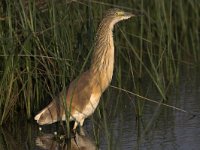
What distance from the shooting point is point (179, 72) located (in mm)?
10945

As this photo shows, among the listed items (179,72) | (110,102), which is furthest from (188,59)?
(110,102)

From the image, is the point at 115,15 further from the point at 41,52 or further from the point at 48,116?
the point at 48,116

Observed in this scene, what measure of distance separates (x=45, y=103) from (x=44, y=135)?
3.07 feet

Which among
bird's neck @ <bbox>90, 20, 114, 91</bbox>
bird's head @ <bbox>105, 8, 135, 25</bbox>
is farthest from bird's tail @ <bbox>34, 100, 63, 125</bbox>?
bird's head @ <bbox>105, 8, 135, 25</bbox>

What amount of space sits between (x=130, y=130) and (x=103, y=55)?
2.90 ft

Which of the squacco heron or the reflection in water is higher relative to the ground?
the squacco heron

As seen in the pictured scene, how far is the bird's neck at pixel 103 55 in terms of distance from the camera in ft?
27.9

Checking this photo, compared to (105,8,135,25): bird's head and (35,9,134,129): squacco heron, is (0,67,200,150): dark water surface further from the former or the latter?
(105,8,135,25): bird's head

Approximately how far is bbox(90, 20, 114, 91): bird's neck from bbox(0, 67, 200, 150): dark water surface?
40 cm

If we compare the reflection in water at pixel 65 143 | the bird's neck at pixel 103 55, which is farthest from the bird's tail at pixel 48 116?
the bird's neck at pixel 103 55

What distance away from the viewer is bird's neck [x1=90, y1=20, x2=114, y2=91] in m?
8.51

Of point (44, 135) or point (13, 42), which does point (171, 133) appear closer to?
point (44, 135)

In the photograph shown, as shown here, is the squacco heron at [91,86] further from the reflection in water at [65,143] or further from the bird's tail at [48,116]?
the reflection in water at [65,143]

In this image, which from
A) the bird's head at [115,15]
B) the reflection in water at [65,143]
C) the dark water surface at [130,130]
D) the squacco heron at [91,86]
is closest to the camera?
the dark water surface at [130,130]
